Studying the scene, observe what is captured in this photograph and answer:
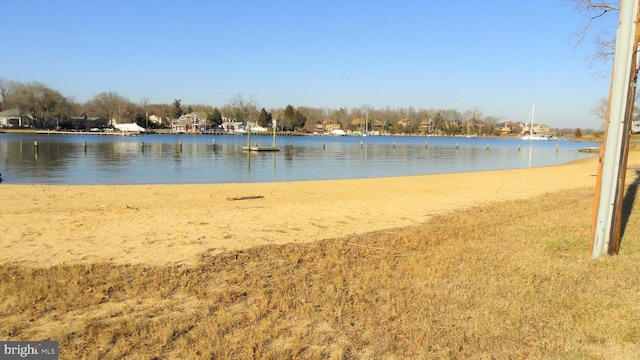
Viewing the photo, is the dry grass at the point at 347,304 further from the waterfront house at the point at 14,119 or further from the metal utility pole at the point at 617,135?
the waterfront house at the point at 14,119

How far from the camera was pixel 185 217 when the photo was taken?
1057cm

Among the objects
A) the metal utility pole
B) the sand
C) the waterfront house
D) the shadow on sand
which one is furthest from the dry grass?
the waterfront house

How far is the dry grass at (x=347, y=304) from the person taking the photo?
382 cm

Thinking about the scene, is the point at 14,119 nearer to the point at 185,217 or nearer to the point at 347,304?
the point at 185,217

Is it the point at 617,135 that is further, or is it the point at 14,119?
the point at 14,119

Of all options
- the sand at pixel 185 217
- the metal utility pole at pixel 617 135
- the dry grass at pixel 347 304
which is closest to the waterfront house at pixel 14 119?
the sand at pixel 185 217

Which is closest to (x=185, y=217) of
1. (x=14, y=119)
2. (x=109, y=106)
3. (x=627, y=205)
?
(x=627, y=205)

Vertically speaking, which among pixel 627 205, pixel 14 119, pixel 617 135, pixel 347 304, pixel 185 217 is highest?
pixel 14 119

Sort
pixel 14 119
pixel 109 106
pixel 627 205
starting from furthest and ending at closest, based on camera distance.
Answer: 1. pixel 109 106
2. pixel 14 119
3. pixel 627 205

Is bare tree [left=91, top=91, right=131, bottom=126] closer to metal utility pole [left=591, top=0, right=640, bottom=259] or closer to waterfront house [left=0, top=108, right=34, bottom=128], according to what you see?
waterfront house [left=0, top=108, right=34, bottom=128]

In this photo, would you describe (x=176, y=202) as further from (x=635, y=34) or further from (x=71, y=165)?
(x=71, y=165)

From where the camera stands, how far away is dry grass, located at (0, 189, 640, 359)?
12.5 ft

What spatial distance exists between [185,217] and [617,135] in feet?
28.1

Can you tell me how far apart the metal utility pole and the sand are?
415 centimetres
